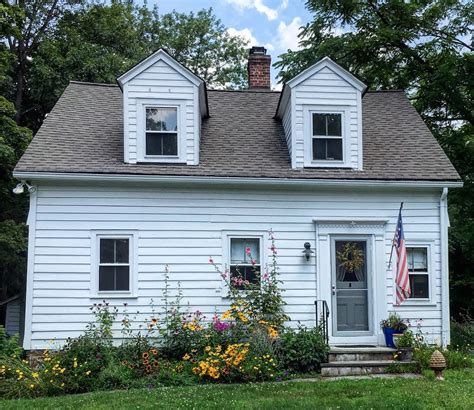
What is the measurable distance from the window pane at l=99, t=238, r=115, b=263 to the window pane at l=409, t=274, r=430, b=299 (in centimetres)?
627

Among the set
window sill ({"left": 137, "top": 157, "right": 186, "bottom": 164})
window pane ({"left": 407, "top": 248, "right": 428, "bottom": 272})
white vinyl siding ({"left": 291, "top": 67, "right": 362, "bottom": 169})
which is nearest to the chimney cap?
white vinyl siding ({"left": 291, "top": 67, "right": 362, "bottom": 169})

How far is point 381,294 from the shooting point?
1109 centimetres

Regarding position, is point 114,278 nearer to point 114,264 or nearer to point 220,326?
point 114,264

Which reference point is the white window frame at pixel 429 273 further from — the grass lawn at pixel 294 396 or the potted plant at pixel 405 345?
the grass lawn at pixel 294 396

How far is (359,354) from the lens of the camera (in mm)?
9977

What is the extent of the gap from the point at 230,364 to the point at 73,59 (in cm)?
1546

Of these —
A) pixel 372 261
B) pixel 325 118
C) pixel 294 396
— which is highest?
pixel 325 118

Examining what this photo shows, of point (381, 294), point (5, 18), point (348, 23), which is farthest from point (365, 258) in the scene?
point (5, 18)

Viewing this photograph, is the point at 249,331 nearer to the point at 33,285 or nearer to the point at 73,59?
the point at 33,285

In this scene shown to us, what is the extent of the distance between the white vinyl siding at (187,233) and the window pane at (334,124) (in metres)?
1.43

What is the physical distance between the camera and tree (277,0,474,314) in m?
16.3

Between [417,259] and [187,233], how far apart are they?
4.93 m

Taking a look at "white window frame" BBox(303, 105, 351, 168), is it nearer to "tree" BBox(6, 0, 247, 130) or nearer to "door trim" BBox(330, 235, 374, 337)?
"door trim" BBox(330, 235, 374, 337)

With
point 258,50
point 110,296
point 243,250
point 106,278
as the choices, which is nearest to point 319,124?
point 243,250
